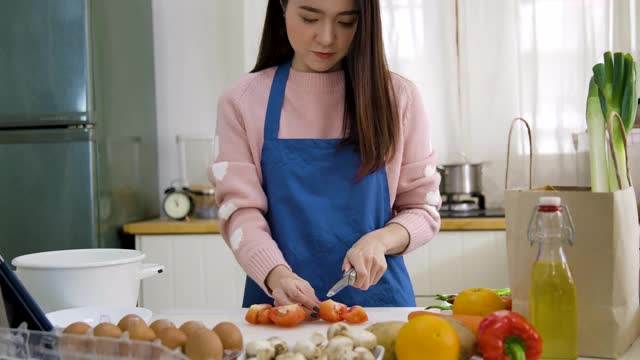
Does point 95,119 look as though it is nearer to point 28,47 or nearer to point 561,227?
point 28,47

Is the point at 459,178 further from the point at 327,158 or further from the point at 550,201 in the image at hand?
the point at 550,201

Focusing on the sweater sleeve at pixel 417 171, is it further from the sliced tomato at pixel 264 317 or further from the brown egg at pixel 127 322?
the brown egg at pixel 127 322

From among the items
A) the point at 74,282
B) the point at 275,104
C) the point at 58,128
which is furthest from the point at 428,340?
the point at 58,128

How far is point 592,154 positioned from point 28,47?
2.38m

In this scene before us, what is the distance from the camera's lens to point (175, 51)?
3311mm

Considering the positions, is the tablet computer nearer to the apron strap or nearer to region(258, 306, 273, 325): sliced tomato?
region(258, 306, 273, 325): sliced tomato

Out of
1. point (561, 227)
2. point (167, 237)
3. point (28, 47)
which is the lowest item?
point (167, 237)

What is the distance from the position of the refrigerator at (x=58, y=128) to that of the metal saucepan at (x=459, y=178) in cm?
128

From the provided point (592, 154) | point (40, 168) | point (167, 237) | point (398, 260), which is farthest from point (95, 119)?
point (592, 154)

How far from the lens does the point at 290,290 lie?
1.22 meters

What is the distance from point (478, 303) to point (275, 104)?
0.66 m

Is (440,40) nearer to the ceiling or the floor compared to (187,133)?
nearer to the ceiling

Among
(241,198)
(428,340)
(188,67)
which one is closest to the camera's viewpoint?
(428,340)

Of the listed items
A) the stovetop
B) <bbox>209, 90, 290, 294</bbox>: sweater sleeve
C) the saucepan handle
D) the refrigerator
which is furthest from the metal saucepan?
the saucepan handle
